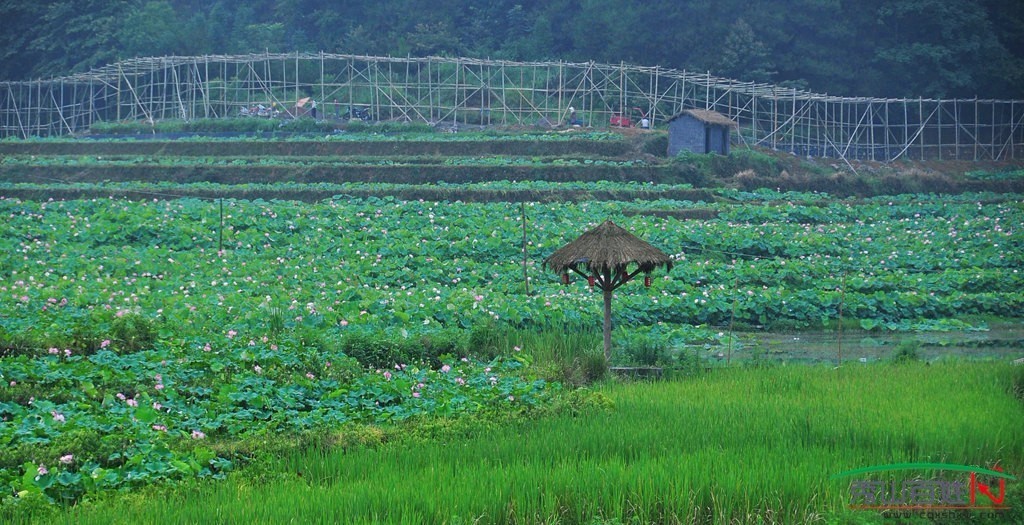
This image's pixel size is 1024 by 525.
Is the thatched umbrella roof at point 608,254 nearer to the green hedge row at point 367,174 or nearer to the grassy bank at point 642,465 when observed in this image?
the grassy bank at point 642,465

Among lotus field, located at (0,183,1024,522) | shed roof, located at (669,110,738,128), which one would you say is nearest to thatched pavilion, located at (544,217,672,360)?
lotus field, located at (0,183,1024,522)

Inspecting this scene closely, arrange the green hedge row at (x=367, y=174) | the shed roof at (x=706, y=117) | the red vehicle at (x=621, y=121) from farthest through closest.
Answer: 1. the red vehicle at (x=621, y=121)
2. the shed roof at (x=706, y=117)
3. the green hedge row at (x=367, y=174)

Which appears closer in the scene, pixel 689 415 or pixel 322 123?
pixel 689 415

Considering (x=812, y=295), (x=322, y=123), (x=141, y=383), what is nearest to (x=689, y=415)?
(x=141, y=383)

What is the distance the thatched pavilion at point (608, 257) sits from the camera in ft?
43.2

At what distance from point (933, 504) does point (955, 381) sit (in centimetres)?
408

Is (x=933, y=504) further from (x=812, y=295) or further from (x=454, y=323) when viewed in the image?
(x=812, y=295)

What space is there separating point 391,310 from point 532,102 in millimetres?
26319

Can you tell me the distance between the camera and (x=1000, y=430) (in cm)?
962

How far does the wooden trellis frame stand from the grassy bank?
1127 inches

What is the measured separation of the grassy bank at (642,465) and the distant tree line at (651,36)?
36.8m

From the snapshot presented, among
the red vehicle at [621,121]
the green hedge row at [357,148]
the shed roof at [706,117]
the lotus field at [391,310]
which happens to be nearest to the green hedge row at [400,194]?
the lotus field at [391,310]

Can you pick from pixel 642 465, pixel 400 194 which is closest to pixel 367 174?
pixel 400 194

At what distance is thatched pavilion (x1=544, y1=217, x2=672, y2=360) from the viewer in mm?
13172
